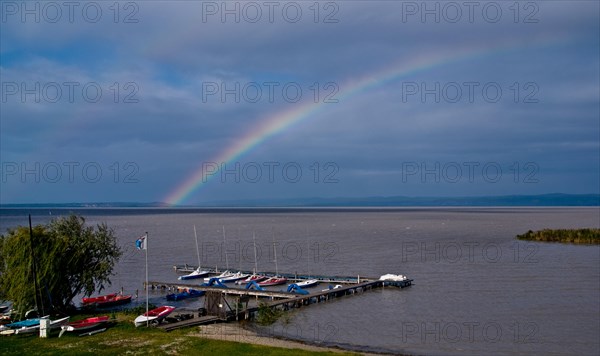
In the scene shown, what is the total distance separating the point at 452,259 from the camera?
3378 inches

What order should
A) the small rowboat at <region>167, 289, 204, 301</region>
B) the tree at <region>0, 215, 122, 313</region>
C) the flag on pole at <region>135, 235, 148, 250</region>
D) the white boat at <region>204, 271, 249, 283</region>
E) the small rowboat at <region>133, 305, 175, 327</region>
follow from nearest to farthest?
1. the small rowboat at <region>133, 305, 175, 327</region>
2. the flag on pole at <region>135, 235, 148, 250</region>
3. the tree at <region>0, 215, 122, 313</region>
4. the small rowboat at <region>167, 289, 204, 301</region>
5. the white boat at <region>204, 271, 249, 283</region>

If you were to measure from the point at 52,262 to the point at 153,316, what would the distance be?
8841 mm

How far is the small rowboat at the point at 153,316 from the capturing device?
3719cm

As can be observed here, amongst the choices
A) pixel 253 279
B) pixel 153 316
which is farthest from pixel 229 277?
pixel 153 316

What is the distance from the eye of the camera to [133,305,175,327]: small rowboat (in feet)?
122

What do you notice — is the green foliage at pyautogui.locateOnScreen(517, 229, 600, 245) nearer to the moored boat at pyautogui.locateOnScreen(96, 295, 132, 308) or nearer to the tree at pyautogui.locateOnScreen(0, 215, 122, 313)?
the moored boat at pyautogui.locateOnScreen(96, 295, 132, 308)

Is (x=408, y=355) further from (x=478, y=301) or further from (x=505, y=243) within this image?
(x=505, y=243)

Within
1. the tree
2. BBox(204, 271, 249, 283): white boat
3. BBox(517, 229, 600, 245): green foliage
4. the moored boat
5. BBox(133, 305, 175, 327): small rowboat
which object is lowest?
BBox(517, 229, 600, 245): green foliage

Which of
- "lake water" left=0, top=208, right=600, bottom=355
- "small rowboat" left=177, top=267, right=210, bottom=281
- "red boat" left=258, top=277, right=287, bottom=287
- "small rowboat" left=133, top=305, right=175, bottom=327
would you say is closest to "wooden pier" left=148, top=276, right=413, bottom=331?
"small rowboat" left=133, top=305, right=175, bottom=327

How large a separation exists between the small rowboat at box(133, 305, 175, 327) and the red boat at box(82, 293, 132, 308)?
9564 millimetres

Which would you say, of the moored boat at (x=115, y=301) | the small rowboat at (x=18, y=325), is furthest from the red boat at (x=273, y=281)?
the small rowboat at (x=18, y=325)

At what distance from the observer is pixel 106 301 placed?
4884 centimetres

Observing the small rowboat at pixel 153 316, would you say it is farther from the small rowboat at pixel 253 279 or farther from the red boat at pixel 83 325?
the small rowboat at pixel 253 279

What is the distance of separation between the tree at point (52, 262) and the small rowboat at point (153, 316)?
671cm
